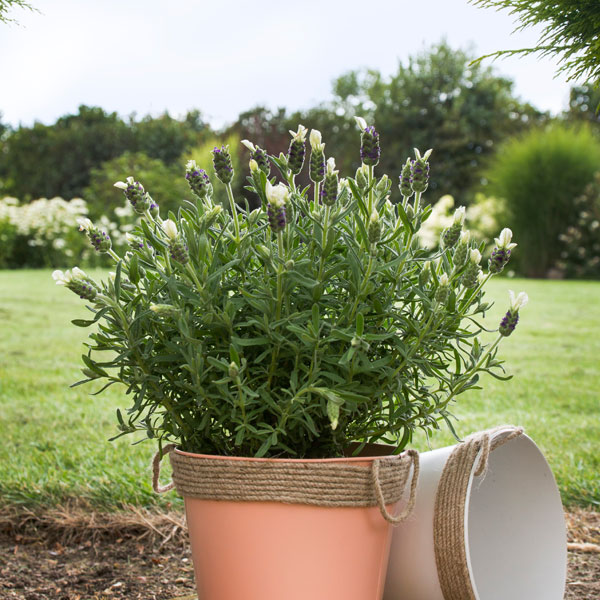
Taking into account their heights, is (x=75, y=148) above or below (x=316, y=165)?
above

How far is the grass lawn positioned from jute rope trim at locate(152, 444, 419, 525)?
42.6 inches

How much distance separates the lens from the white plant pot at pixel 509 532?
158cm

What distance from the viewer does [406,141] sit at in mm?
19500

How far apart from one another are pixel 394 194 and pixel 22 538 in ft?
37.1

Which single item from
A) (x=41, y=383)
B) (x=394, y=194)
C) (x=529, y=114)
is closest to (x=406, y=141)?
(x=529, y=114)

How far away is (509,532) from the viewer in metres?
1.71

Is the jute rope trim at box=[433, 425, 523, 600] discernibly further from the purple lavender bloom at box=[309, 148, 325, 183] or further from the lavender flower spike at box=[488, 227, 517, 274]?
the purple lavender bloom at box=[309, 148, 325, 183]

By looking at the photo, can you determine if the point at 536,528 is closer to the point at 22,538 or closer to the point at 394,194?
the point at 22,538

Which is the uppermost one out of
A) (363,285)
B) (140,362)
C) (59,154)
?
(59,154)

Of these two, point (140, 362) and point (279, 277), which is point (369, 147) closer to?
point (279, 277)

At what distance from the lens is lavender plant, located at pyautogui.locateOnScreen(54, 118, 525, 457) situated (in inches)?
48.3

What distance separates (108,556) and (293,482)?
1.05m

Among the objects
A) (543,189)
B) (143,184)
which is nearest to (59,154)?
(143,184)

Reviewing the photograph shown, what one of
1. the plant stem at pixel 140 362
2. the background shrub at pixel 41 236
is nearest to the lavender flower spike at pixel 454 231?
the plant stem at pixel 140 362
